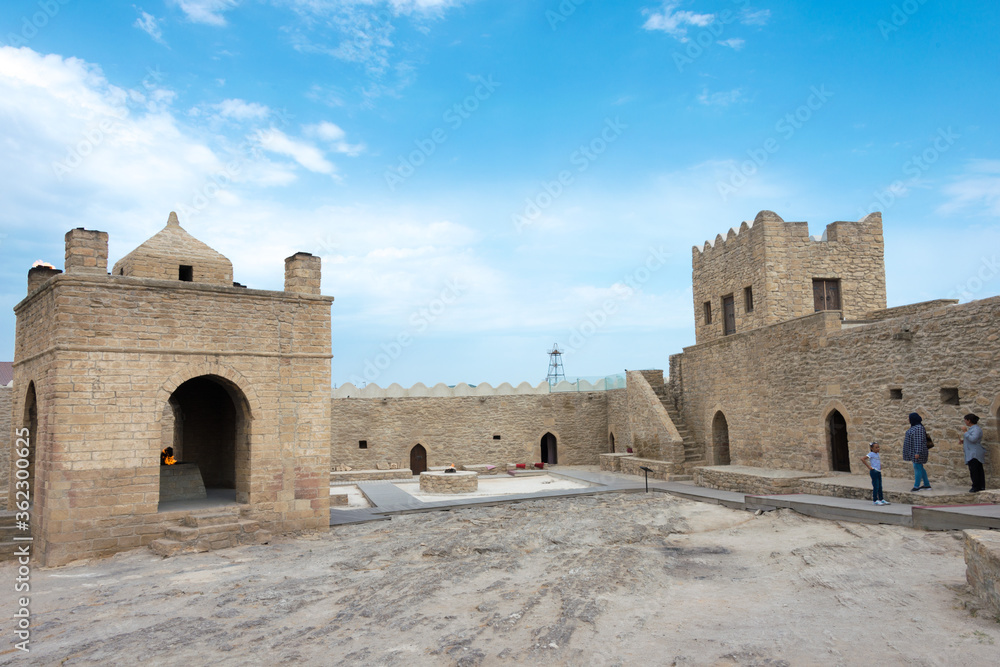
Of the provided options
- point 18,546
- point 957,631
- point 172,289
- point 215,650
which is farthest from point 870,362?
point 18,546

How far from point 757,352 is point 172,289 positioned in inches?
507

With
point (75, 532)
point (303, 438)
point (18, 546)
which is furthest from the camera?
point (303, 438)

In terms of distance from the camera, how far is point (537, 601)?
263 inches

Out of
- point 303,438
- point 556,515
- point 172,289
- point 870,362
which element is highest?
point 172,289

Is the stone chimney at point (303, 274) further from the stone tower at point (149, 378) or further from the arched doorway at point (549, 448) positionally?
the arched doorway at point (549, 448)

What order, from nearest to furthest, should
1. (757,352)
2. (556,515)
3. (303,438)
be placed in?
(303,438), (556,515), (757,352)

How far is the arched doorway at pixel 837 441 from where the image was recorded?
513 inches

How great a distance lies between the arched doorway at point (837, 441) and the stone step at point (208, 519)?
38.2 ft

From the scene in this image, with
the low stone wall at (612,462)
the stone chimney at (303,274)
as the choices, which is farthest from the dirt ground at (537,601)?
the low stone wall at (612,462)

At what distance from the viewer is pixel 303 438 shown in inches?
444

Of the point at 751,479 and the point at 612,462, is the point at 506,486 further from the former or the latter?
the point at 751,479

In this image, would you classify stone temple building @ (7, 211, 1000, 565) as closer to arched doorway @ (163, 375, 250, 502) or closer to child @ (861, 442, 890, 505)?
arched doorway @ (163, 375, 250, 502)

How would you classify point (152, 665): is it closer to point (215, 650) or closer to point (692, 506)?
point (215, 650)

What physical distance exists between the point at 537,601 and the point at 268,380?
6568 millimetres
